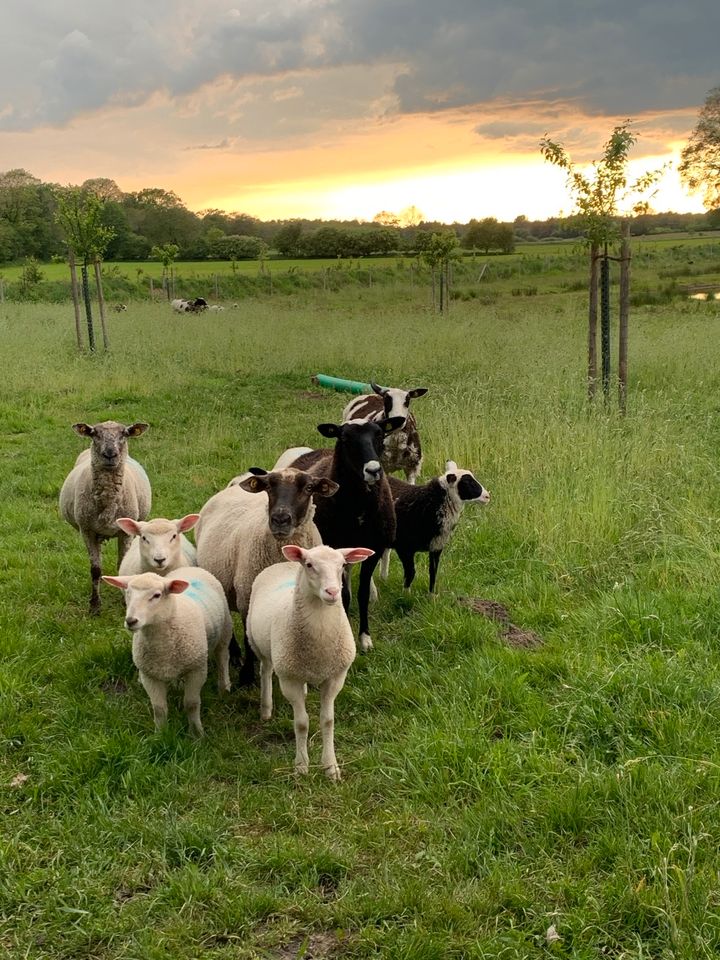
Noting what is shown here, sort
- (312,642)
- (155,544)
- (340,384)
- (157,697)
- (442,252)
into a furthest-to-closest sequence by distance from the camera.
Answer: (442,252), (340,384), (155,544), (157,697), (312,642)

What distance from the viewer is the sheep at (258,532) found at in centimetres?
521

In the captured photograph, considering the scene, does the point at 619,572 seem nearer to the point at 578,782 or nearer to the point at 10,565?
the point at 578,782

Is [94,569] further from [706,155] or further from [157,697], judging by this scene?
[706,155]

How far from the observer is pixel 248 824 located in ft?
12.6

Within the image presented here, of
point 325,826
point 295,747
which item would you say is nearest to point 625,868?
point 325,826

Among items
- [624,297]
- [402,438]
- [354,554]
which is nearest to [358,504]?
[354,554]

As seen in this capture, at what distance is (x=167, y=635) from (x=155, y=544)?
0.78 m

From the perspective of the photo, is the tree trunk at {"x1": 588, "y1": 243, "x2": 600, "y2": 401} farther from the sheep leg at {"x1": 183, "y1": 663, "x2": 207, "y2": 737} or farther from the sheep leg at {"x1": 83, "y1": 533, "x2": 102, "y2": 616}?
the sheep leg at {"x1": 183, "y1": 663, "x2": 207, "y2": 737}

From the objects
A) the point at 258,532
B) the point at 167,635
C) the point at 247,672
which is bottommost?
the point at 247,672

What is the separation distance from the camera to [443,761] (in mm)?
4078

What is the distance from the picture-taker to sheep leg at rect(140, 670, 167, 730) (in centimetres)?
458

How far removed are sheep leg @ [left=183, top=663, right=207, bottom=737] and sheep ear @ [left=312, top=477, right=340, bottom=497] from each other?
1.36 meters

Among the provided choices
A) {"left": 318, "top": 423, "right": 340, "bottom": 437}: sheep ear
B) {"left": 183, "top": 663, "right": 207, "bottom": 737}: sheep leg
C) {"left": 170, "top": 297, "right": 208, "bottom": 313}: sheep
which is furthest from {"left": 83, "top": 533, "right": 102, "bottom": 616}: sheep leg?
{"left": 170, "top": 297, "right": 208, "bottom": 313}: sheep

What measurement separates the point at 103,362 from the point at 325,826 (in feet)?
50.5
